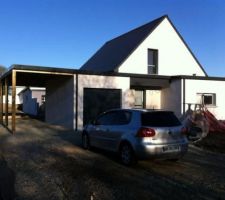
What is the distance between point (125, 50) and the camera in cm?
2569

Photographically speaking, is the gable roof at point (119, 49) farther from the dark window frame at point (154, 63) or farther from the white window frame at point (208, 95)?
the white window frame at point (208, 95)

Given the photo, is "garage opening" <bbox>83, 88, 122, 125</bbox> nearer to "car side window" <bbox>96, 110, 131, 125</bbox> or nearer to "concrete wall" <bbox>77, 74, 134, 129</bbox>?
"concrete wall" <bbox>77, 74, 134, 129</bbox>

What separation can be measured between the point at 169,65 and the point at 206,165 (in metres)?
16.3

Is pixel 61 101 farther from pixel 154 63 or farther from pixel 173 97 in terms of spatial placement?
pixel 154 63

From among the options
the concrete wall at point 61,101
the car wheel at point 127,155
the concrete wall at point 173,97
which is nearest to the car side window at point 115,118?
the car wheel at point 127,155

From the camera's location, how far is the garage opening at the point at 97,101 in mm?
19531

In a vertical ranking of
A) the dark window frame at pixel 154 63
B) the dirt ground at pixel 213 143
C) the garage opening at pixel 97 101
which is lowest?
the dirt ground at pixel 213 143

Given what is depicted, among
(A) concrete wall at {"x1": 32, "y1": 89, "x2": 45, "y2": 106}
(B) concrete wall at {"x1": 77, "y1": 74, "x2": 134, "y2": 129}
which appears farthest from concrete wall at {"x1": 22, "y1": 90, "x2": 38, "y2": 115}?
(B) concrete wall at {"x1": 77, "y1": 74, "x2": 134, "y2": 129}

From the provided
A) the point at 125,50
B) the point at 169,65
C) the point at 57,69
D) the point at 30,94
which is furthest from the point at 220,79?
the point at 30,94

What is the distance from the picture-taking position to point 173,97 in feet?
72.7

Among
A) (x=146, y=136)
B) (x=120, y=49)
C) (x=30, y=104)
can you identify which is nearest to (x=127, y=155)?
(x=146, y=136)

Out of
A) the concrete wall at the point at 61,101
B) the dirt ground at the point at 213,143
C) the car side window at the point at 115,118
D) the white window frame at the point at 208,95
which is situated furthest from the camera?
the white window frame at the point at 208,95

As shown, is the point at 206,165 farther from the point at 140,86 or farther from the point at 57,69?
the point at 140,86

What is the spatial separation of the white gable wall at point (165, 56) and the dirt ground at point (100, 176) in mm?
12897
